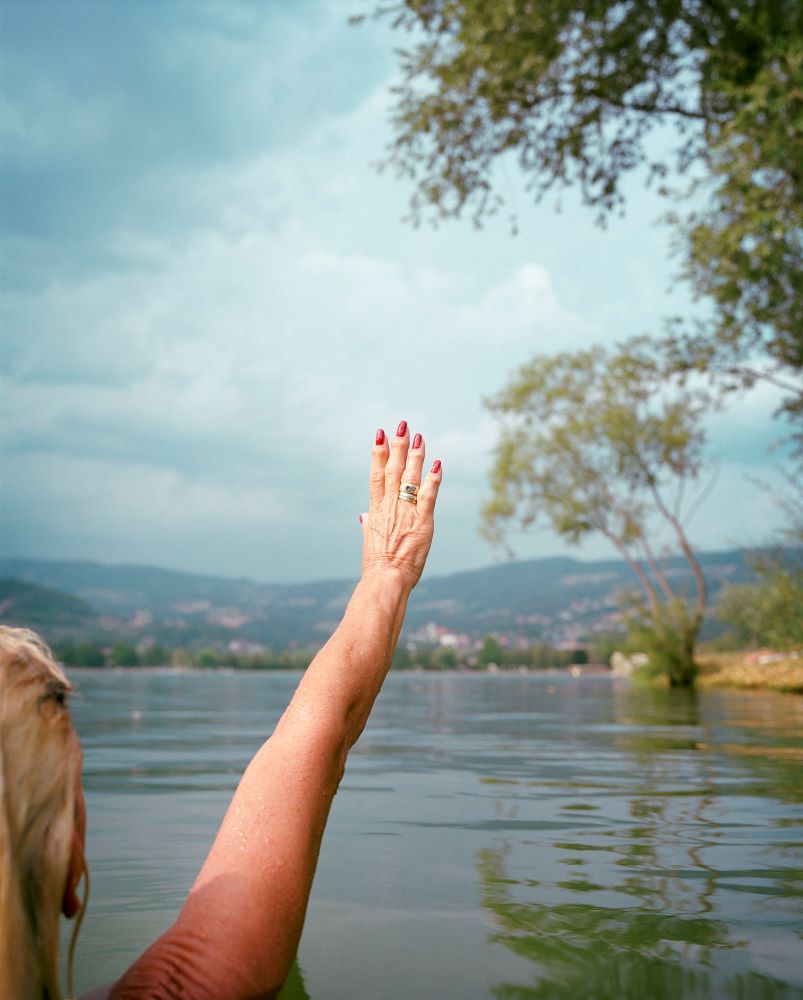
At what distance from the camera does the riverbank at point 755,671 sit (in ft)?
40.9

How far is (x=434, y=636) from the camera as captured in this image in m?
61.8

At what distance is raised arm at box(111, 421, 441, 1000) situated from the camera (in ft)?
4.75

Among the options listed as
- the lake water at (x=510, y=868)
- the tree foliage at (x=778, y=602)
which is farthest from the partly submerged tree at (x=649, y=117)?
the lake water at (x=510, y=868)

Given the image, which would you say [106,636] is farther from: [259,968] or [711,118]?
[259,968]

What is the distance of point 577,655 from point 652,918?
→ 1459 inches

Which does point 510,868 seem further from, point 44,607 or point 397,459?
point 44,607

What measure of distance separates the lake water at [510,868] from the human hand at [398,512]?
0.89m

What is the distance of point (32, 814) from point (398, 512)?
1.83 metres

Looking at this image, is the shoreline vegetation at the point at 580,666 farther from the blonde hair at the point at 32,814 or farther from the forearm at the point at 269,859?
the blonde hair at the point at 32,814

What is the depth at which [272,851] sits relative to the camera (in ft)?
5.24

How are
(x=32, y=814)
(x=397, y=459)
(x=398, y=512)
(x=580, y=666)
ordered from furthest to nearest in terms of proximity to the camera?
(x=580, y=666)
(x=397, y=459)
(x=398, y=512)
(x=32, y=814)

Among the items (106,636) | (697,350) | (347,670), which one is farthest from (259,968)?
(106,636)

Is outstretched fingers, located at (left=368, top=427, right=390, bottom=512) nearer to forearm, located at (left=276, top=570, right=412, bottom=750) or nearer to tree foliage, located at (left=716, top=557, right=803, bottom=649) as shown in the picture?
forearm, located at (left=276, top=570, right=412, bottom=750)

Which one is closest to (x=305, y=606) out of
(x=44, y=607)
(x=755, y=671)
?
(x=44, y=607)
